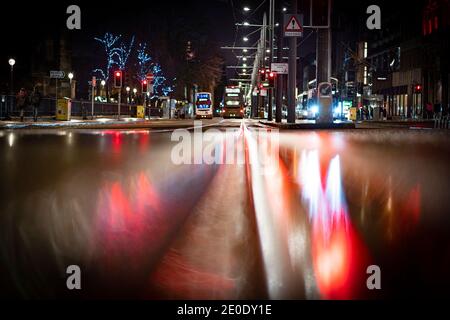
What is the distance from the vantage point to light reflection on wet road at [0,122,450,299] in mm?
4590

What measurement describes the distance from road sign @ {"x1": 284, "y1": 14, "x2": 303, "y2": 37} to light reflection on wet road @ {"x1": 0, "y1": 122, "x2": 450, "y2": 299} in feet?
69.9

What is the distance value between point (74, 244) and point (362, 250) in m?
2.30

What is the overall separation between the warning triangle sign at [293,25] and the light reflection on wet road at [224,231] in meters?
21.4

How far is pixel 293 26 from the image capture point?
3272cm

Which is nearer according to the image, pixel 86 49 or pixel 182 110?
pixel 182 110

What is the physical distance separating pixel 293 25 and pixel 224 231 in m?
27.4

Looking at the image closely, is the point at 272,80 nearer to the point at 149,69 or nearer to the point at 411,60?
the point at 411,60

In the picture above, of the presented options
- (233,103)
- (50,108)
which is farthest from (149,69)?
(50,108)

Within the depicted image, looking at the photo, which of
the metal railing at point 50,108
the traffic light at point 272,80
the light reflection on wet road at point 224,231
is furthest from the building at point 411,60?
the light reflection on wet road at point 224,231

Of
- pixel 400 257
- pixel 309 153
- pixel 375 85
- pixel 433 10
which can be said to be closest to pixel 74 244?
pixel 400 257

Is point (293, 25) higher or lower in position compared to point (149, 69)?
lower

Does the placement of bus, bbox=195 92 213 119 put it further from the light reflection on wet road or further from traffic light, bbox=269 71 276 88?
the light reflection on wet road

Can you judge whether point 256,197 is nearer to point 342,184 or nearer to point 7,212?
point 342,184

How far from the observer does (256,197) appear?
8.70m
